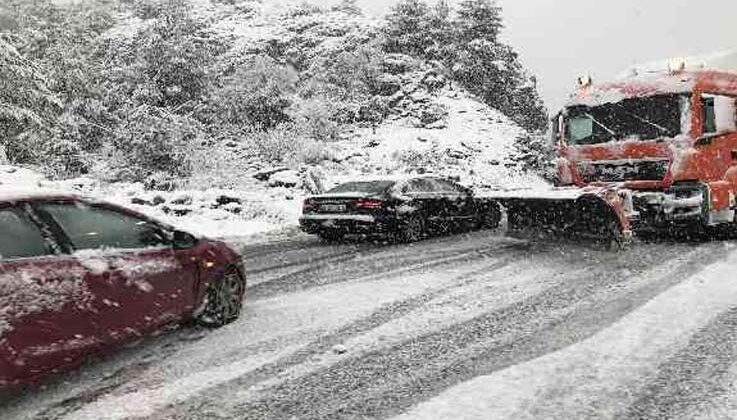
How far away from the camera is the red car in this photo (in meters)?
4.32

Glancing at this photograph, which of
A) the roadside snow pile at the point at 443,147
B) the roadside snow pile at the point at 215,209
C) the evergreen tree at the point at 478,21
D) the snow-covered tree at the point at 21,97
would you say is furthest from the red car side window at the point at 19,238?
the evergreen tree at the point at 478,21

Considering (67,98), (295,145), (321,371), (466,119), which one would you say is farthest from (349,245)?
(466,119)

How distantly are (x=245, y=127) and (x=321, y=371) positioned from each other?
23.2 m

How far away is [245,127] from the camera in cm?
2767

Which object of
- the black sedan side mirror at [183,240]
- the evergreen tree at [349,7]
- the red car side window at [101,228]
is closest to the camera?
the red car side window at [101,228]

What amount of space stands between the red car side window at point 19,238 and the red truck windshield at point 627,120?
29.7 feet

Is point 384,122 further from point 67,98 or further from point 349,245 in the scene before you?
point 349,245

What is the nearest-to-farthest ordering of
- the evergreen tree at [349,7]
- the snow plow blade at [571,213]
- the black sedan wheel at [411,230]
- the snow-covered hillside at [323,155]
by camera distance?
the snow plow blade at [571,213] → the black sedan wheel at [411,230] → the snow-covered hillside at [323,155] → the evergreen tree at [349,7]

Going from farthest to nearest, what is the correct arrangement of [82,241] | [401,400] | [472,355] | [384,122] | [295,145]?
[384,122], [295,145], [472,355], [82,241], [401,400]

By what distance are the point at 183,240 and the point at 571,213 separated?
6.60 metres

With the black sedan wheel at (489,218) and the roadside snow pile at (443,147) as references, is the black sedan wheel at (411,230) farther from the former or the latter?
the roadside snow pile at (443,147)

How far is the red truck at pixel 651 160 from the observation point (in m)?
10.4

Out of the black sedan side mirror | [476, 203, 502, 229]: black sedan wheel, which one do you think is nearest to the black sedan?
Answer: [476, 203, 502, 229]: black sedan wheel

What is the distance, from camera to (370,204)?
12422 millimetres
